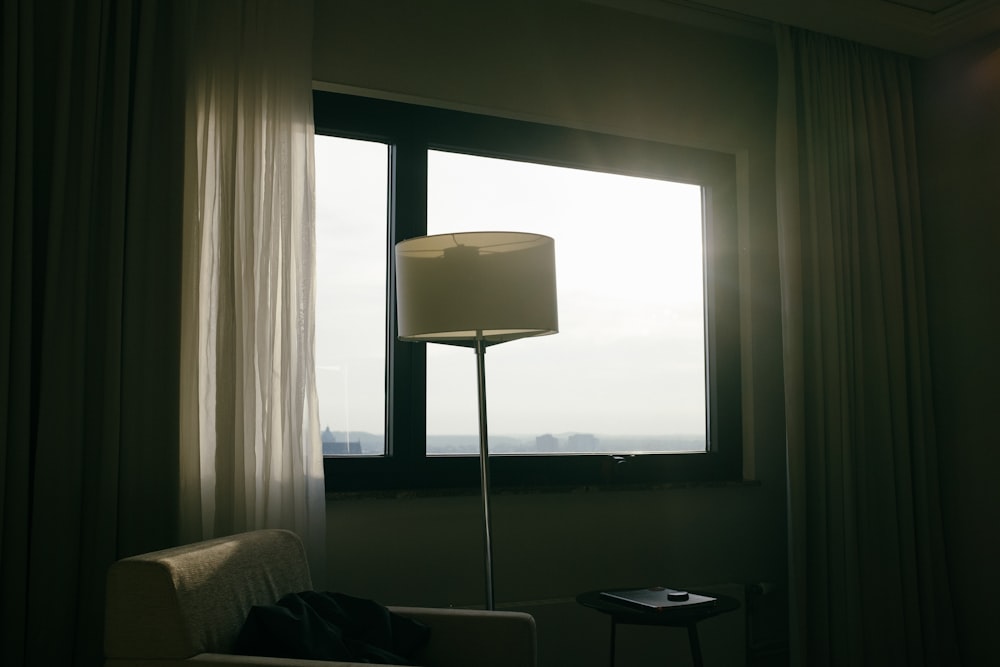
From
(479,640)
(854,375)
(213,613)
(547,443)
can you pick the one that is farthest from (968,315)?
(213,613)

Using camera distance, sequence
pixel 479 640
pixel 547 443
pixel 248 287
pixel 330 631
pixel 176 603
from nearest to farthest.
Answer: pixel 176 603 < pixel 330 631 < pixel 479 640 < pixel 248 287 < pixel 547 443

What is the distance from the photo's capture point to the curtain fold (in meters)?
3.59

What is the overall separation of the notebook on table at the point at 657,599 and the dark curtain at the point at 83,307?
1336 mm

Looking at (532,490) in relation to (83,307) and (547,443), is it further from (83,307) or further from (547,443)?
(83,307)

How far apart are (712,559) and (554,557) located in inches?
30.1

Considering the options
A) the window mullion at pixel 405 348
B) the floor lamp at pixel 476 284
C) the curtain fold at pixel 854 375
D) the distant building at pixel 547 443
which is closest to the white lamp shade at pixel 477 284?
the floor lamp at pixel 476 284

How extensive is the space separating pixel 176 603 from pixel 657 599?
1.49 meters

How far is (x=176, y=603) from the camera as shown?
1809 mm

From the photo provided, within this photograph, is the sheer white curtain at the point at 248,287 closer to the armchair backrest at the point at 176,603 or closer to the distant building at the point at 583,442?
the armchair backrest at the point at 176,603

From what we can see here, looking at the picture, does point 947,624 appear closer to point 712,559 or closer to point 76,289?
point 712,559

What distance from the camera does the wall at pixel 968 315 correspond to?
Result: 3727 mm

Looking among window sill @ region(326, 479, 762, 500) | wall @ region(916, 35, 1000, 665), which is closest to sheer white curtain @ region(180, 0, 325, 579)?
window sill @ region(326, 479, 762, 500)

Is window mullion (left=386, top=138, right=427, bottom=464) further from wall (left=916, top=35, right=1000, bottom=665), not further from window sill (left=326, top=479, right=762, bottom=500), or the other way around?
wall (left=916, top=35, right=1000, bottom=665)

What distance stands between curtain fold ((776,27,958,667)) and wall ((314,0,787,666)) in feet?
0.74
